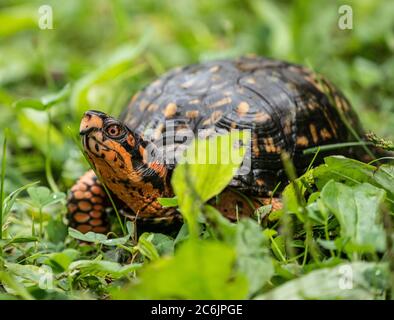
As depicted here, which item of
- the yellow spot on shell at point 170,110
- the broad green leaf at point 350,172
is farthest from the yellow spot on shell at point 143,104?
the broad green leaf at point 350,172

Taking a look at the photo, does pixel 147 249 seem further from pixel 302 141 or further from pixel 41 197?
pixel 302 141

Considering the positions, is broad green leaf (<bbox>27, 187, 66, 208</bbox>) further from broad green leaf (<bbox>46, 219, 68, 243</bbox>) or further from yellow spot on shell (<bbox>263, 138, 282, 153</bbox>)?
yellow spot on shell (<bbox>263, 138, 282, 153</bbox>)

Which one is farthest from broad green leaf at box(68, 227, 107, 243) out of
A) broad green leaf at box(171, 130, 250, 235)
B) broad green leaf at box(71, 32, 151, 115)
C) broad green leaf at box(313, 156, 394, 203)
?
broad green leaf at box(71, 32, 151, 115)

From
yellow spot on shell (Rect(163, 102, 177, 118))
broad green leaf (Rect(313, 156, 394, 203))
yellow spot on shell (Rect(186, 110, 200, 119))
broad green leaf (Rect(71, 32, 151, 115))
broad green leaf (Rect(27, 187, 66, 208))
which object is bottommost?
broad green leaf (Rect(27, 187, 66, 208))

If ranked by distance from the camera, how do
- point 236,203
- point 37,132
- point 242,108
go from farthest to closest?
point 37,132, point 242,108, point 236,203

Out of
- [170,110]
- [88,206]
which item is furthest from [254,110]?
[88,206]
